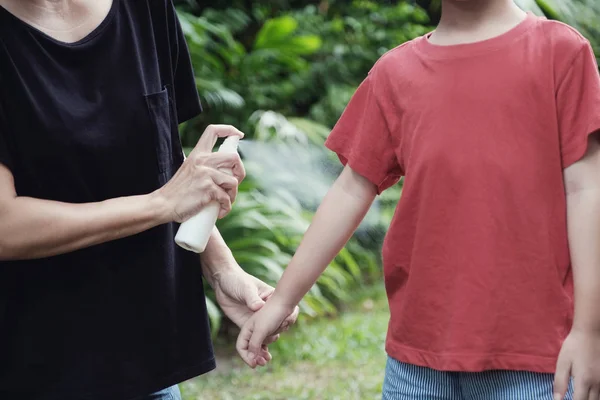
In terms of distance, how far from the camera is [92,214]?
56.2 inches

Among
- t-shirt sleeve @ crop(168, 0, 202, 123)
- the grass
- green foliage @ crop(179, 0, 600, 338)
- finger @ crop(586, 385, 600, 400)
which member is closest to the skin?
t-shirt sleeve @ crop(168, 0, 202, 123)

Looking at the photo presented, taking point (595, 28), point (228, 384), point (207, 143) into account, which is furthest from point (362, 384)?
point (207, 143)

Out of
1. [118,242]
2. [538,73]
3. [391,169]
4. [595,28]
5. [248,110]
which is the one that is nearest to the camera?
[538,73]

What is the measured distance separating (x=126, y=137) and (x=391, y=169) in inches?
20.2

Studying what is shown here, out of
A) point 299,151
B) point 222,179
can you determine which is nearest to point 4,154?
point 222,179

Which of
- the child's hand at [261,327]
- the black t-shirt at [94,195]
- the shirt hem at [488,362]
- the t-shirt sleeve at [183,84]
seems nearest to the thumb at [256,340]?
the child's hand at [261,327]

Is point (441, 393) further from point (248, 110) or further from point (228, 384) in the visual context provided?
point (248, 110)

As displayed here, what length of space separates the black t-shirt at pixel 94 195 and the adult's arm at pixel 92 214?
45mm

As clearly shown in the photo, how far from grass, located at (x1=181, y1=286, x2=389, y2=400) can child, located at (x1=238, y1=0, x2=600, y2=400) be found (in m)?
2.42

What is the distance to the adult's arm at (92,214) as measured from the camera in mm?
1403

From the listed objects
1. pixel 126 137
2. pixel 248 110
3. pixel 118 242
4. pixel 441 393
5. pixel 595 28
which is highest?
pixel 126 137

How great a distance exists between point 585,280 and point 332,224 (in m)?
0.49

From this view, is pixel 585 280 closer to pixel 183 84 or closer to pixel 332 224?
pixel 332 224

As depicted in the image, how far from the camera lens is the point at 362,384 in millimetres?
4012
